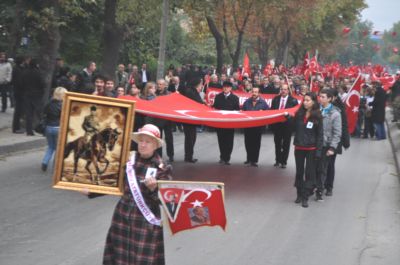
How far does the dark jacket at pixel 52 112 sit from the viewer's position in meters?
12.6

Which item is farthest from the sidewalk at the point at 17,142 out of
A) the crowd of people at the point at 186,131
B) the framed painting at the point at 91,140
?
the framed painting at the point at 91,140

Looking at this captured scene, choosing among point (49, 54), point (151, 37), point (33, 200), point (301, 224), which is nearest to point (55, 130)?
point (33, 200)

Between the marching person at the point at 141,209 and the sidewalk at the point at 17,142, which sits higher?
the marching person at the point at 141,209

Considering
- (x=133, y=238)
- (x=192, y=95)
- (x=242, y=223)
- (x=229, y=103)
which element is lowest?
(x=242, y=223)

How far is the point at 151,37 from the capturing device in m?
45.1

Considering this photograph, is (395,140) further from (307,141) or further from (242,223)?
(242,223)

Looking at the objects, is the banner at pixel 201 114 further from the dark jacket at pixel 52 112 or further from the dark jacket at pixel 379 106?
the dark jacket at pixel 379 106

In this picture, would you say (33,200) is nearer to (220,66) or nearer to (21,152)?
(21,152)

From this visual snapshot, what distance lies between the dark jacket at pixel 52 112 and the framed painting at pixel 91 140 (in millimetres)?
6851

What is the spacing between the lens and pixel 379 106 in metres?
22.0

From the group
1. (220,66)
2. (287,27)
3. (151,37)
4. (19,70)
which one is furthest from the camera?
(287,27)

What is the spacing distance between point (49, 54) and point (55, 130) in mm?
6410

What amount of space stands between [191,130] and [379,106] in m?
8.85

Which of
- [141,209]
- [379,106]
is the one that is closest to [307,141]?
[141,209]
